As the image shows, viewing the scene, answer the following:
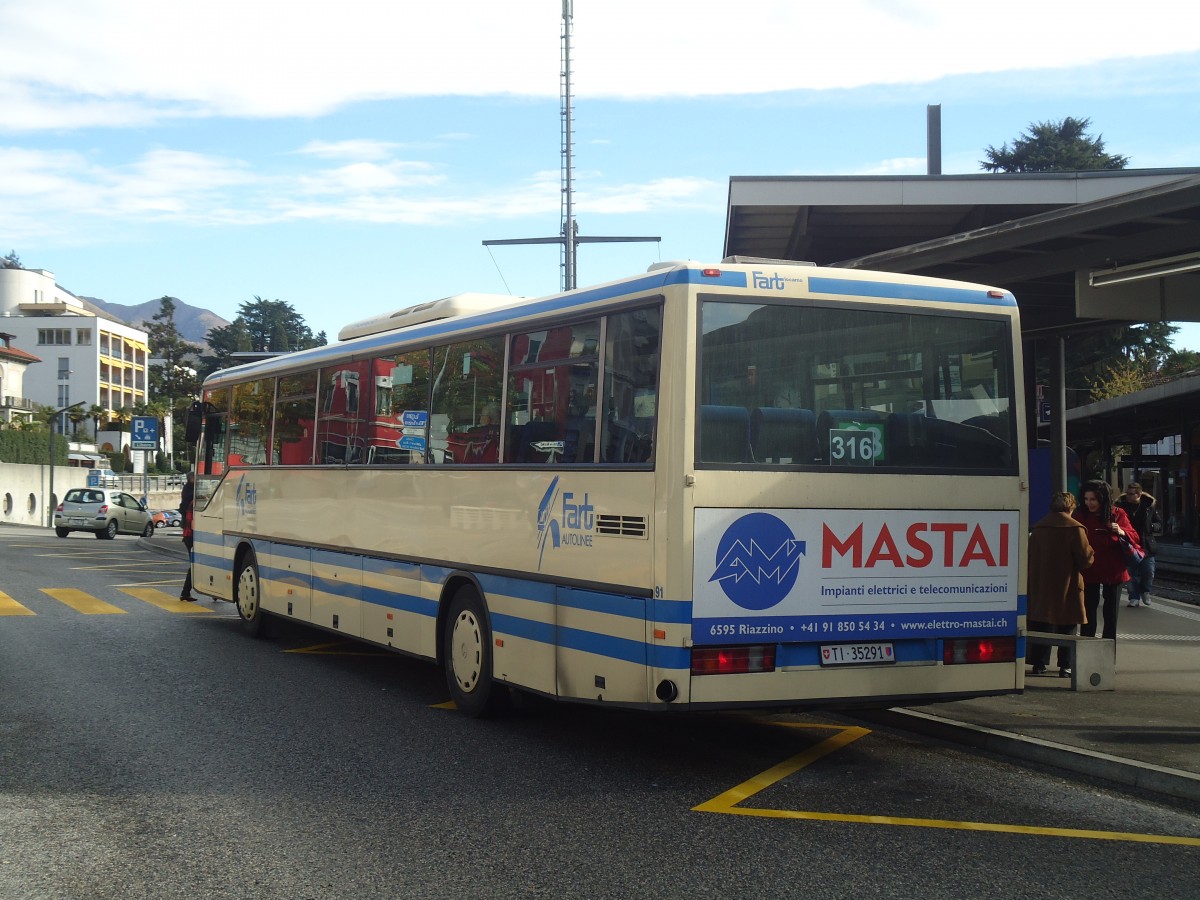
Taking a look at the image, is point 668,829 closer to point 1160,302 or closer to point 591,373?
point 591,373

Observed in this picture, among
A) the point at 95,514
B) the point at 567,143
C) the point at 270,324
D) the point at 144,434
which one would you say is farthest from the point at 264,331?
the point at 567,143

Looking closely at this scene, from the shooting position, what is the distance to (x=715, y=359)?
771 cm

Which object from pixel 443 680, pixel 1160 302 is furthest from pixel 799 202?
pixel 443 680

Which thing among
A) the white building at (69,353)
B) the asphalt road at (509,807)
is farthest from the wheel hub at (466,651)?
the white building at (69,353)

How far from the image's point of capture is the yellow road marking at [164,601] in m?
18.0

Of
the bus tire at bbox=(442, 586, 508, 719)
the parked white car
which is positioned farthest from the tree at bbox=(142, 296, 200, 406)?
the bus tire at bbox=(442, 586, 508, 719)

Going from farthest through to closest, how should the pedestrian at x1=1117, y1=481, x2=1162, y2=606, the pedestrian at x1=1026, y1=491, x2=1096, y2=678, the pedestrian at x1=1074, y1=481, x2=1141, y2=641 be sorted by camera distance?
the pedestrian at x1=1117, y1=481, x2=1162, y2=606 < the pedestrian at x1=1074, y1=481, x2=1141, y2=641 < the pedestrian at x1=1026, y1=491, x2=1096, y2=678

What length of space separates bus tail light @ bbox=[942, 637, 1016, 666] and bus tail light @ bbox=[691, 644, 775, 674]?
129cm

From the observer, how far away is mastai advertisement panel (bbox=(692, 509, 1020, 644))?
758 centimetres

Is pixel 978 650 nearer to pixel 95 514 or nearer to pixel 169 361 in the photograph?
pixel 95 514

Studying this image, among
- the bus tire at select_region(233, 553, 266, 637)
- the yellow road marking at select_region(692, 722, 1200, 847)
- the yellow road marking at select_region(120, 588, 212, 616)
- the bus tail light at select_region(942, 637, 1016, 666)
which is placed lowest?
the yellow road marking at select_region(120, 588, 212, 616)

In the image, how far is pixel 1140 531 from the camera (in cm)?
1797

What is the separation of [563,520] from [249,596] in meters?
7.41

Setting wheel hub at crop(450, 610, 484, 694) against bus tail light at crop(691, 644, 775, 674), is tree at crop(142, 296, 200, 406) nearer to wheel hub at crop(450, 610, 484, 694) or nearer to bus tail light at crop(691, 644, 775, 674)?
wheel hub at crop(450, 610, 484, 694)
